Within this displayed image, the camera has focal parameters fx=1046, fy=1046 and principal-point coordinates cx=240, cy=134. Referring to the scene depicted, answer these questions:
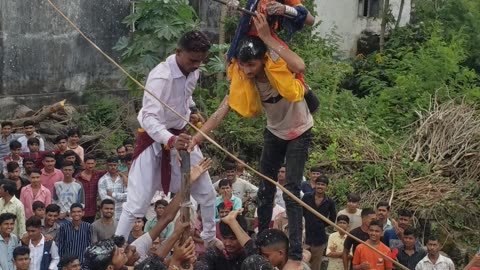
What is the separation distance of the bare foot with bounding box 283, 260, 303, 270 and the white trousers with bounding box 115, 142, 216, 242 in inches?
36.6

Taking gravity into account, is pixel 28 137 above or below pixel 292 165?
below

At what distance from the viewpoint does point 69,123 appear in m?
16.8

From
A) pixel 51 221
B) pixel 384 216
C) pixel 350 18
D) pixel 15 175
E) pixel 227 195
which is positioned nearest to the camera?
pixel 51 221

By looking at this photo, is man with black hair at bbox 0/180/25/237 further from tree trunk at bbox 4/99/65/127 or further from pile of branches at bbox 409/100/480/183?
pile of branches at bbox 409/100/480/183

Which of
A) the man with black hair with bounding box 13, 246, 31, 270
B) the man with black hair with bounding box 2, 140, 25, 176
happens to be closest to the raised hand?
the man with black hair with bounding box 13, 246, 31, 270

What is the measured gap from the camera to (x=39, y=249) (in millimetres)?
11250

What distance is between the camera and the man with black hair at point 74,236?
1151 centimetres

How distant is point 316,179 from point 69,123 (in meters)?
6.15

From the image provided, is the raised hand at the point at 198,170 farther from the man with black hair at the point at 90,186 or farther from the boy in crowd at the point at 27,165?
the boy in crowd at the point at 27,165

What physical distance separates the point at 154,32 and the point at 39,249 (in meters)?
5.35

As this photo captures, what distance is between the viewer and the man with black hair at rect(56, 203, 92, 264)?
11.5 m

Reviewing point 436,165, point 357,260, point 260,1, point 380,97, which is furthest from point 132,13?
point 260,1

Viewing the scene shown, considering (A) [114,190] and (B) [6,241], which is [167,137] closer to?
(B) [6,241]

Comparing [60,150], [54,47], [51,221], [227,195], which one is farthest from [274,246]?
[54,47]
